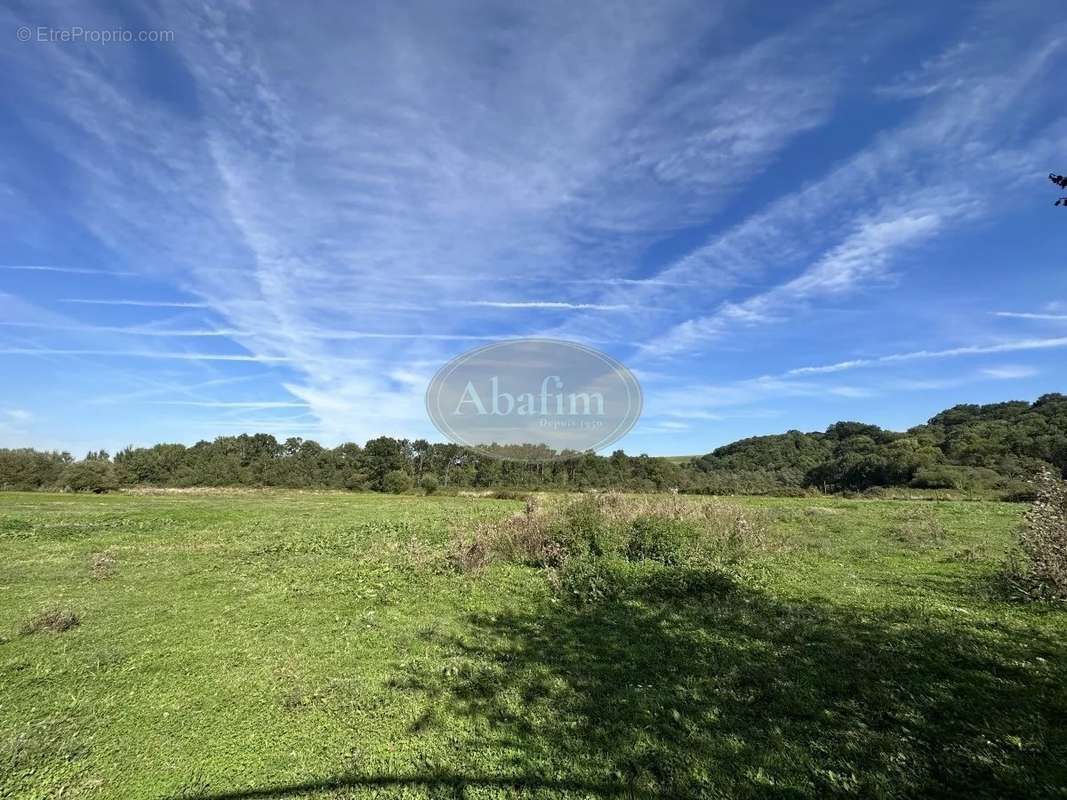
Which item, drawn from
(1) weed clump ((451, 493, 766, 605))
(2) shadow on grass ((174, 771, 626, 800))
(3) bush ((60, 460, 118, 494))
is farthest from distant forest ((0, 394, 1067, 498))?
(2) shadow on grass ((174, 771, 626, 800))

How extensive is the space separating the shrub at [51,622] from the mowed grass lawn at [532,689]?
0.52 ft

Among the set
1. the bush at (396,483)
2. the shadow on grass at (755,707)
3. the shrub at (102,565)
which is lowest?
the shadow on grass at (755,707)

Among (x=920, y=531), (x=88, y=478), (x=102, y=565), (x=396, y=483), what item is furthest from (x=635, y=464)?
(x=88, y=478)

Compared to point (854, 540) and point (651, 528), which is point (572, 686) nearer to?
point (651, 528)

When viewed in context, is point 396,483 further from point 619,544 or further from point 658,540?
point 658,540

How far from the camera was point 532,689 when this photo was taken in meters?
6.77

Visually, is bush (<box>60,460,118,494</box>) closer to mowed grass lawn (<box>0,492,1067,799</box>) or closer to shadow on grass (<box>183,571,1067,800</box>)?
mowed grass lawn (<box>0,492,1067,799</box>)

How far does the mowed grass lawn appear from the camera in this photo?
15.9 ft

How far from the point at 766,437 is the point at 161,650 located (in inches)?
4840

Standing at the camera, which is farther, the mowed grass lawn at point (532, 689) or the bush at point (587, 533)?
the bush at point (587, 533)

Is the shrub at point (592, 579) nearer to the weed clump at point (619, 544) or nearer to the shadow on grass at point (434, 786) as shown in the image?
the weed clump at point (619, 544)

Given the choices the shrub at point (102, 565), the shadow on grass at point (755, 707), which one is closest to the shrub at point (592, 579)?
the shadow on grass at point (755, 707)

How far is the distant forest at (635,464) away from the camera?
6162 cm

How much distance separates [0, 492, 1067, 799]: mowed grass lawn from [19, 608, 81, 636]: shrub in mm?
157
